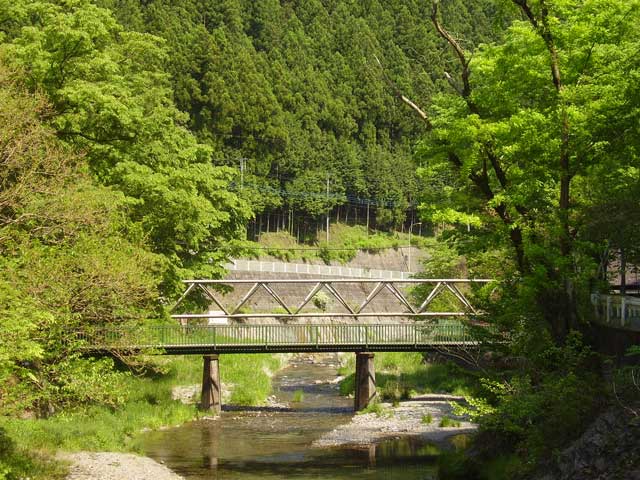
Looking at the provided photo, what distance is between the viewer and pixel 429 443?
3081 cm

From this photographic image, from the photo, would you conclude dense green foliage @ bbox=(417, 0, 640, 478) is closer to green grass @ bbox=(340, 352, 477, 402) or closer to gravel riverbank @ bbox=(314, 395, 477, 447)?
gravel riverbank @ bbox=(314, 395, 477, 447)

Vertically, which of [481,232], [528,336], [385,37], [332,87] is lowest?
[528,336]

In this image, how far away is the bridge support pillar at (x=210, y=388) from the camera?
37.2 metres

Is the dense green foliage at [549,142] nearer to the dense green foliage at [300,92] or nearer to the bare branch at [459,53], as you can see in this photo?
the bare branch at [459,53]

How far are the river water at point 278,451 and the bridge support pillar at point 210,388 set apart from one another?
0.59 m

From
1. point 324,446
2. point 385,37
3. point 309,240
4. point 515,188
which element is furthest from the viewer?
point 385,37

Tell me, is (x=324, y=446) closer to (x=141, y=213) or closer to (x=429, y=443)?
(x=429, y=443)

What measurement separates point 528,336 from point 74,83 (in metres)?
16.9

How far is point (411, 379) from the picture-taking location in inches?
1761

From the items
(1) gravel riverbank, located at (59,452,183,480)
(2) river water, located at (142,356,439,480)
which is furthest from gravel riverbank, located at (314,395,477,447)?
(1) gravel riverbank, located at (59,452,183,480)

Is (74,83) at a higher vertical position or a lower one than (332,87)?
lower

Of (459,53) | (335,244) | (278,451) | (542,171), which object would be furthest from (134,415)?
(335,244)

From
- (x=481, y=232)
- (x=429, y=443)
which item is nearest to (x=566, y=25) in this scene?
(x=481, y=232)

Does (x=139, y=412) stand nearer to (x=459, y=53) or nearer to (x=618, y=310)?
(x=618, y=310)
